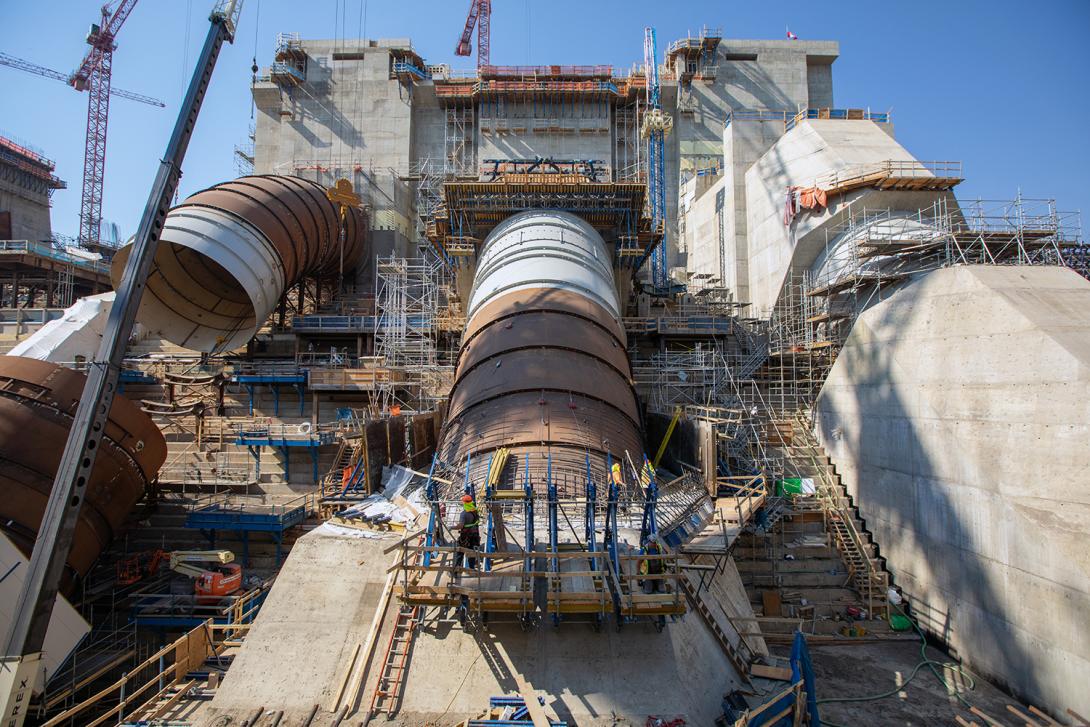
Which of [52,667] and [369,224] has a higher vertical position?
[369,224]

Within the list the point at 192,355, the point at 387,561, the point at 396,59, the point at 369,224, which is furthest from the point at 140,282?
the point at 396,59

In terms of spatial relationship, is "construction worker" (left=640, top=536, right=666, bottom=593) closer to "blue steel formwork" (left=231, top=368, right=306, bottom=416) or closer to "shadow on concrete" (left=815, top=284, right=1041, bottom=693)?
"shadow on concrete" (left=815, top=284, right=1041, bottom=693)

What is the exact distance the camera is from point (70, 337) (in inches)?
919

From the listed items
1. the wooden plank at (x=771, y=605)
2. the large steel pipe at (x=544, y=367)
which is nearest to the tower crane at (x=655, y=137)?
the large steel pipe at (x=544, y=367)

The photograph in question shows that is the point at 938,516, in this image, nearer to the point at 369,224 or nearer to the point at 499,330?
the point at 499,330

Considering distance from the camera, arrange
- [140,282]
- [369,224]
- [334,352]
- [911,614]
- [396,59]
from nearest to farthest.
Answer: [140,282]
[911,614]
[334,352]
[369,224]
[396,59]

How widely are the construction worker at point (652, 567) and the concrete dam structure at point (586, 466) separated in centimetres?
5

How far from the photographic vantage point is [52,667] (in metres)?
10.9

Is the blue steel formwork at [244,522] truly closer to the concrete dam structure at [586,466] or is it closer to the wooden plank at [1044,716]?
the concrete dam structure at [586,466]

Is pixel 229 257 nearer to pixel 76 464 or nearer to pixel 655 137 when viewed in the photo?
pixel 76 464

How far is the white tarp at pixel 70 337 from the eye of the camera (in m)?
22.5

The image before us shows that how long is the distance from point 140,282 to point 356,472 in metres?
8.83

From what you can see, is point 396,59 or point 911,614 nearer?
point 911,614

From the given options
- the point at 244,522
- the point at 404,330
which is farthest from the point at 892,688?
the point at 404,330
